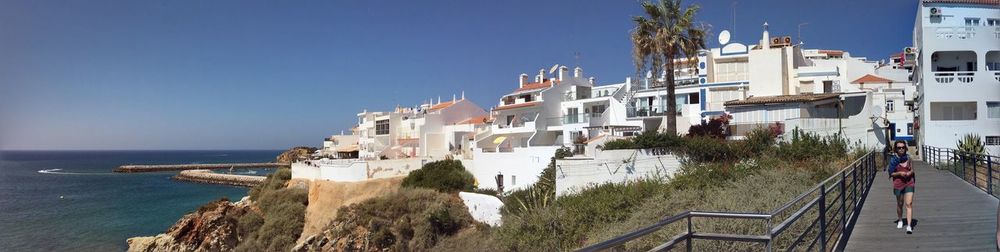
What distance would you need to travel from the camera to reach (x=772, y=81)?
35.7 meters

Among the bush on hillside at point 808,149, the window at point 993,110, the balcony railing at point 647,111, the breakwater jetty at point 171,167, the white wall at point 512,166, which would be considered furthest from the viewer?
the breakwater jetty at point 171,167

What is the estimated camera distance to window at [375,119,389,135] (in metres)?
58.7

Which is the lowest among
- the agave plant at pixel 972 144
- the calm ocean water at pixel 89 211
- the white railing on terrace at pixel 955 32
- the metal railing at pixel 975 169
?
A: the calm ocean water at pixel 89 211

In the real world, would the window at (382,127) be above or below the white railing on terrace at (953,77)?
below

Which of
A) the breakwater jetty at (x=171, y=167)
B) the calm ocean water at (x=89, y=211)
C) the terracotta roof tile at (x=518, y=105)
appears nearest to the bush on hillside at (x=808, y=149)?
the terracotta roof tile at (x=518, y=105)

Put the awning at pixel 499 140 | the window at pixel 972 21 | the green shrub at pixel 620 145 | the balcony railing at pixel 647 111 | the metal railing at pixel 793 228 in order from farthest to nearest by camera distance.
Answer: the awning at pixel 499 140, the balcony railing at pixel 647 111, the window at pixel 972 21, the green shrub at pixel 620 145, the metal railing at pixel 793 228

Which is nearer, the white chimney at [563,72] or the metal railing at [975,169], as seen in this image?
the metal railing at [975,169]

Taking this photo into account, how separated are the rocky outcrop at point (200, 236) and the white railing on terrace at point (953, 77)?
36234 mm

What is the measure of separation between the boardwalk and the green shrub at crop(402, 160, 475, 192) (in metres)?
22.5

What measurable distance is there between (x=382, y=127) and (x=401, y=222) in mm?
31996

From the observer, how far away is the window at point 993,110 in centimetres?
2616

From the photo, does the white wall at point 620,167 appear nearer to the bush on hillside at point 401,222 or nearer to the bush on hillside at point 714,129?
the bush on hillside at point 714,129

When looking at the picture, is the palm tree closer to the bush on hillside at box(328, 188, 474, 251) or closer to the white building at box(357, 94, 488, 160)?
the bush on hillside at box(328, 188, 474, 251)

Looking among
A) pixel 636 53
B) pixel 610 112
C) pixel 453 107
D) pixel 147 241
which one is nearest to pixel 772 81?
pixel 610 112
